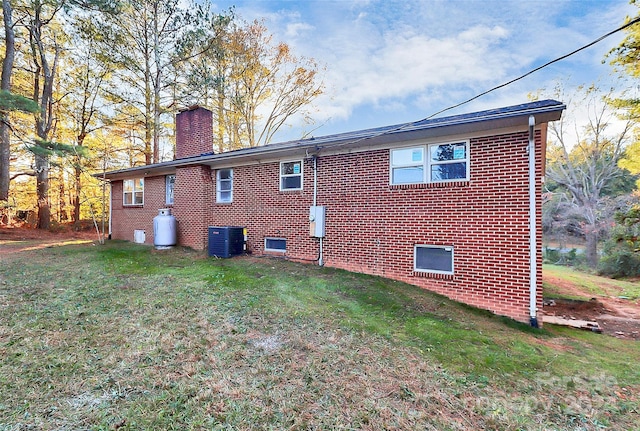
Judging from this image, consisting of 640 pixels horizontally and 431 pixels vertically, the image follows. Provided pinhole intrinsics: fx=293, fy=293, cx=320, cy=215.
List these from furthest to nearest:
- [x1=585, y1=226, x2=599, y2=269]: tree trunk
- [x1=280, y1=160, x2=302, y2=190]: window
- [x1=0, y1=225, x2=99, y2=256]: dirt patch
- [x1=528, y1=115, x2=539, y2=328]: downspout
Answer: [x1=585, y1=226, x2=599, y2=269]: tree trunk
[x1=0, y1=225, x2=99, y2=256]: dirt patch
[x1=280, y1=160, x2=302, y2=190]: window
[x1=528, y1=115, x2=539, y2=328]: downspout

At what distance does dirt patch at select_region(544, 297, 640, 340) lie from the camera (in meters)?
6.06

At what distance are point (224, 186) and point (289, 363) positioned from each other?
7.84 m

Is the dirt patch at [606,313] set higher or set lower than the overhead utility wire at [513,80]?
lower

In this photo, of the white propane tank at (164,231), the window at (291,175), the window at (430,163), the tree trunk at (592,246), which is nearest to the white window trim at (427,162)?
the window at (430,163)

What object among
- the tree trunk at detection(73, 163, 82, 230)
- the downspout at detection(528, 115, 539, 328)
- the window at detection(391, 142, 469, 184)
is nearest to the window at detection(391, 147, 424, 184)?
the window at detection(391, 142, 469, 184)

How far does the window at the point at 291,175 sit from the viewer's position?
8.49 metres

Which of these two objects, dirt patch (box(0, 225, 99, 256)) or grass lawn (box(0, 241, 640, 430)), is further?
dirt patch (box(0, 225, 99, 256))

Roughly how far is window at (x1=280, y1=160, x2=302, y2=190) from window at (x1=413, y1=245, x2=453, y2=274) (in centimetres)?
373

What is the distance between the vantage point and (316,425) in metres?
2.46

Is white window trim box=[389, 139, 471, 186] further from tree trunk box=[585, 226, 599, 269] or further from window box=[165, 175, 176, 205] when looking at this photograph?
tree trunk box=[585, 226, 599, 269]

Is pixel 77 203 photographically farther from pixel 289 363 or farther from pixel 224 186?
pixel 289 363

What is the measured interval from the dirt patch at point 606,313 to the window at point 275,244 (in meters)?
6.83

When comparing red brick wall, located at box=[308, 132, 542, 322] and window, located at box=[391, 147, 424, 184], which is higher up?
window, located at box=[391, 147, 424, 184]

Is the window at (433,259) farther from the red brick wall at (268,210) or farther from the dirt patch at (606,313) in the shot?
the dirt patch at (606,313)
